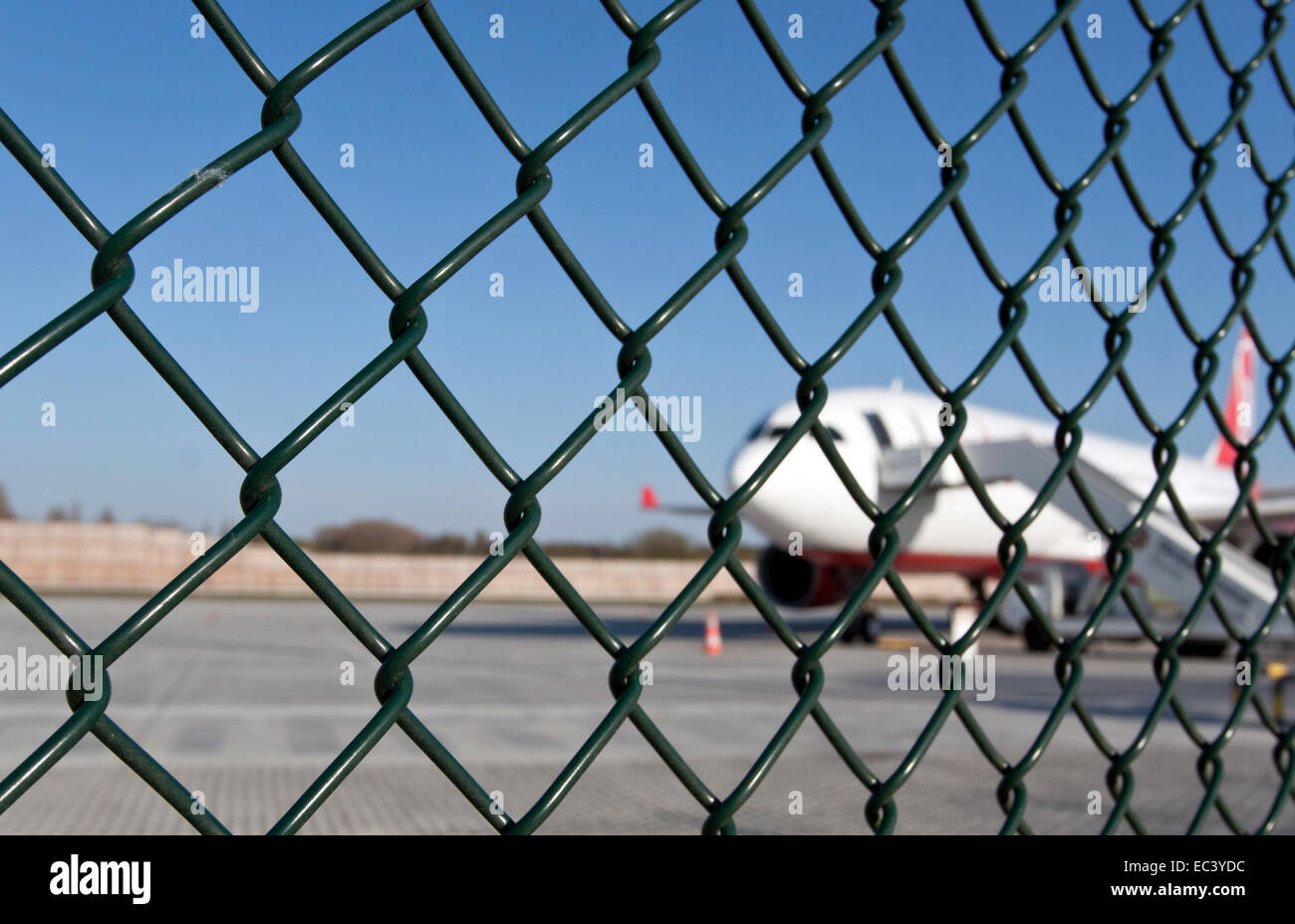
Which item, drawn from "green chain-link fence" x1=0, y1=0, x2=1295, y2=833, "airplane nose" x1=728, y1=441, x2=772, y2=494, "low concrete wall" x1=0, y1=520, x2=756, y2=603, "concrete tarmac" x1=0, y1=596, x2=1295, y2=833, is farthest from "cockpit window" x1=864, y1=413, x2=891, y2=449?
"green chain-link fence" x1=0, y1=0, x2=1295, y2=833

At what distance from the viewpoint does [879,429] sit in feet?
45.1

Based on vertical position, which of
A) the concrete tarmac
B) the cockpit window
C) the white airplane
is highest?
the cockpit window

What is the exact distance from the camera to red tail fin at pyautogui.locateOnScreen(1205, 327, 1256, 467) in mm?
1795

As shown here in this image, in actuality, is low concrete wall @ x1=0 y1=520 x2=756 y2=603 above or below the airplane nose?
above

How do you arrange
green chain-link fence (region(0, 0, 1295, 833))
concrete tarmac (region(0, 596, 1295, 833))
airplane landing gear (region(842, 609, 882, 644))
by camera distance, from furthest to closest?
airplane landing gear (region(842, 609, 882, 644)) → concrete tarmac (region(0, 596, 1295, 833)) → green chain-link fence (region(0, 0, 1295, 833))

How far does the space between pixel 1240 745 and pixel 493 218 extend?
24.7ft

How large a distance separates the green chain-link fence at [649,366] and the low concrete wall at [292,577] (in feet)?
70.6

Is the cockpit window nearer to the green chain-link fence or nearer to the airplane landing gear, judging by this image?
the airplane landing gear

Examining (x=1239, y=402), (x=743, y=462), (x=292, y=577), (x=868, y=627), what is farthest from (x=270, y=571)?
(x=1239, y=402)

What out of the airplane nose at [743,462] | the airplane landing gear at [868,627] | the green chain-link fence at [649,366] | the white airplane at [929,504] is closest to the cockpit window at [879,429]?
the white airplane at [929,504]

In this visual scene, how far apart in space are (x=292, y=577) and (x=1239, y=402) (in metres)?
A: 20.8

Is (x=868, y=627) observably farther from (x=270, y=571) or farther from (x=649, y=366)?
(x=270, y=571)

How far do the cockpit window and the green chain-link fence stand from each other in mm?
12278

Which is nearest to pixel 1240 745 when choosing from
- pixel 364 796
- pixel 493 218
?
pixel 364 796
